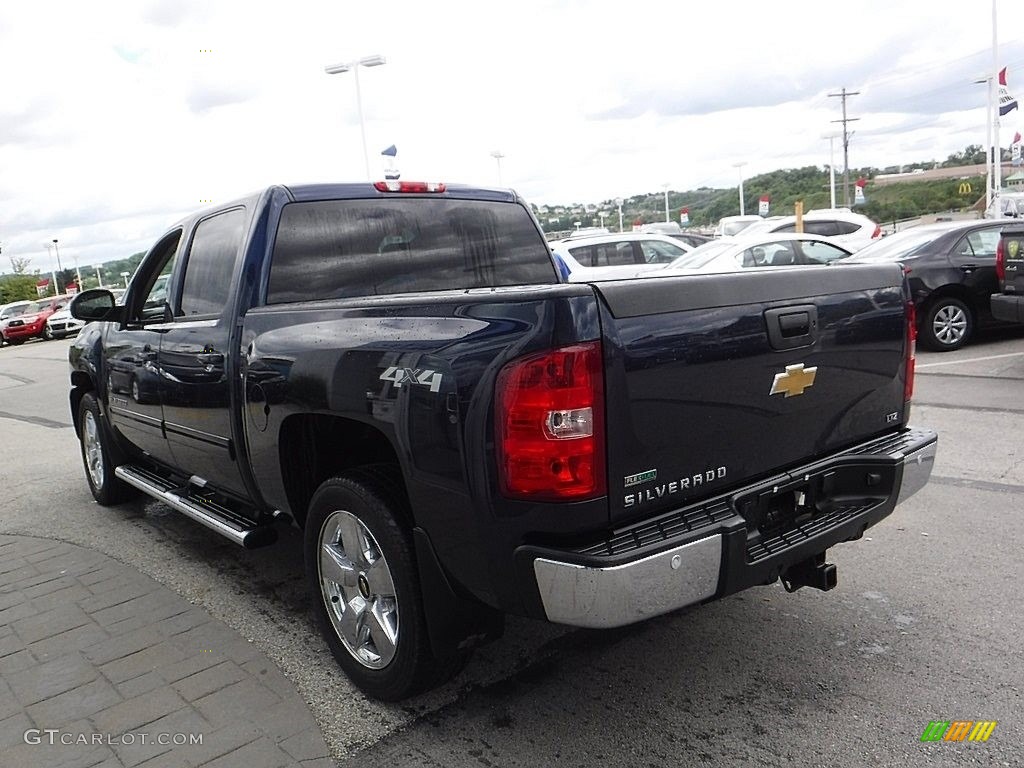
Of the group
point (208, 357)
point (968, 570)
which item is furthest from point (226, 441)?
point (968, 570)

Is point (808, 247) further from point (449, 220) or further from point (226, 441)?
point (226, 441)

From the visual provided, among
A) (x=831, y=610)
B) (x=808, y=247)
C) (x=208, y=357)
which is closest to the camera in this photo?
(x=831, y=610)

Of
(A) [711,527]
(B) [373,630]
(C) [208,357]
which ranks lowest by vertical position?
(B) [373,630]

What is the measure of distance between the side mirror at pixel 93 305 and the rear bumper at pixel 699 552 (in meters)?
3.62

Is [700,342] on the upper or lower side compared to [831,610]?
upper

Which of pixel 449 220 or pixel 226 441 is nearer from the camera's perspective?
pixel 226 441

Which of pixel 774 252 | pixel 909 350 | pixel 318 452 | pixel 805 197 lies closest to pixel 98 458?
pixel 318 452

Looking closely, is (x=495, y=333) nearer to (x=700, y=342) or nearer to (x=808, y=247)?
(x=700, y=342)

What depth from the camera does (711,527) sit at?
8.50 ft

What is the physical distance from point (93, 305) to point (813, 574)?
166 inches

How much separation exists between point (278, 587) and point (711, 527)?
264 centimetres

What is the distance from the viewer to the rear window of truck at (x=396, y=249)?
151 inches

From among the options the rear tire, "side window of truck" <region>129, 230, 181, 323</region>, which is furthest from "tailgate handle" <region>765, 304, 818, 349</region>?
the rear tire

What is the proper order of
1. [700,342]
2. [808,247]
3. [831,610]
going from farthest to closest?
Answer: [808,247] → [831,610] → [700,342]
